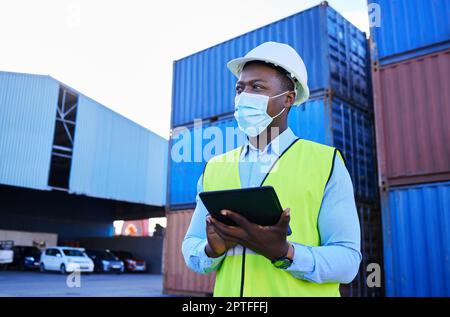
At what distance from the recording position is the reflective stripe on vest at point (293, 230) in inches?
62.9

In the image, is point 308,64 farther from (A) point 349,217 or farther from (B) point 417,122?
(A) point 349,217

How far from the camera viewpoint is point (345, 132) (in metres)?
9.71

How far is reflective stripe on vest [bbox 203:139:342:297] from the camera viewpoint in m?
1.60

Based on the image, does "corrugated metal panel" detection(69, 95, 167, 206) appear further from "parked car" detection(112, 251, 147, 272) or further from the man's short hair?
the man's short hair

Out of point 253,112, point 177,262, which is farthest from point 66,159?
point 253,112

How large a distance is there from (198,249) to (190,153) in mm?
10799

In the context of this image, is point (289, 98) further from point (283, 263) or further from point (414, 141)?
point (414, 141)

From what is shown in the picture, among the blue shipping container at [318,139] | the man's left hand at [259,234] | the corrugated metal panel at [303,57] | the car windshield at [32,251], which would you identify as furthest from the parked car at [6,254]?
the man's left hand at [259,234]

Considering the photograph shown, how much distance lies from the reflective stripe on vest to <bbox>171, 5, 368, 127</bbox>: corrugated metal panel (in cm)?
816

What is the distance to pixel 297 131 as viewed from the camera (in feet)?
32.0

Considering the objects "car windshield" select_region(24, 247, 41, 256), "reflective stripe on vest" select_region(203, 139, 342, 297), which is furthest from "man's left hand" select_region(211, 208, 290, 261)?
"car windshield" select_region(24, 247, 41, 256)

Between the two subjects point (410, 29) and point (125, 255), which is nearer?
point (410, 29)

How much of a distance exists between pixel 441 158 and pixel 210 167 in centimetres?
646
